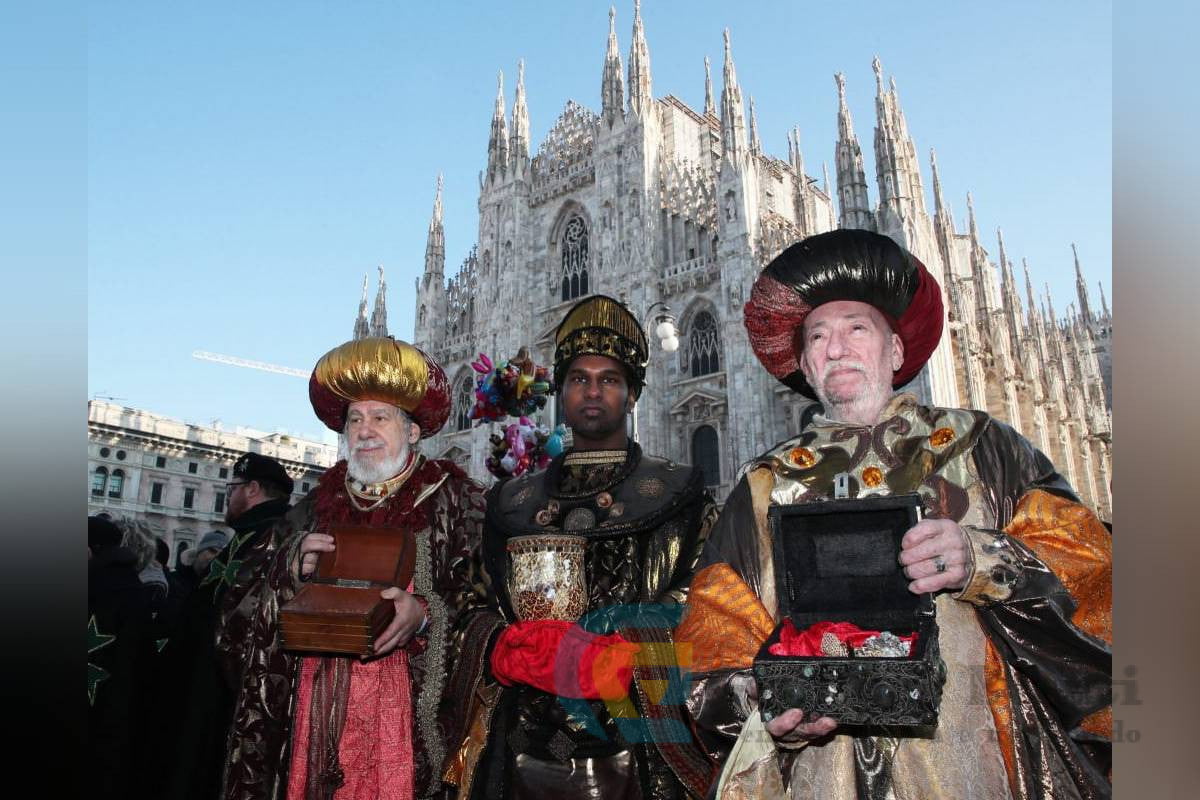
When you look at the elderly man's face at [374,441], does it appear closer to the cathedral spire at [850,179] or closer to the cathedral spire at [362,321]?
the cathedral spire at [850,179]

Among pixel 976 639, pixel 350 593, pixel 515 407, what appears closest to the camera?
pixel 976 639

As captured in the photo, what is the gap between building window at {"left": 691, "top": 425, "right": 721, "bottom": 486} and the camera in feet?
74.7

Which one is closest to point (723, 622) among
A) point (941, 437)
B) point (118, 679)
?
point (941, 437)

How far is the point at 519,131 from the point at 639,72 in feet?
19.9

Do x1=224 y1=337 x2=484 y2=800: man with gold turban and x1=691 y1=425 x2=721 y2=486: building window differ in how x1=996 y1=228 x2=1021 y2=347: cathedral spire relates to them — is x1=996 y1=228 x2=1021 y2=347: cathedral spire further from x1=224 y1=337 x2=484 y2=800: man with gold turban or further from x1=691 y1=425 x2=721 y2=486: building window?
x1=224 y1=337 x2=484 y2=800: man with gold turban

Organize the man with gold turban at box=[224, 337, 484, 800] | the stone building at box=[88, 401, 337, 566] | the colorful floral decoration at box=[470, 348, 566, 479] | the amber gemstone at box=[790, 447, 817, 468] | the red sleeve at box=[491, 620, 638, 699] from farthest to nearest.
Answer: the stone building at box=[88, 401, 337, 566] < the colorful floral decoration at box=[470, 348, 566, 479] < the man with gold turban at box=[224, 337, 484, 800] < the red sleeve at box=[491, 620, 638, 699] < the amber gemstone at box=[790, 447, 817, 468]

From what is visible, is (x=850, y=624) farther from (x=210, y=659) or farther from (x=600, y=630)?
(x=210, y=659)

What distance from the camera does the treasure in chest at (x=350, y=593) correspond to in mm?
2531

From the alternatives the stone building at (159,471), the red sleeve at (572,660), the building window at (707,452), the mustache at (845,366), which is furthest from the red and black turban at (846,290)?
the stone building at (159,471)

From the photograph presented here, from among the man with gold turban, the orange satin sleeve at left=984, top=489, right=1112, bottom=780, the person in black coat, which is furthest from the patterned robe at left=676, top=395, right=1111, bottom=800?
the person in black coat

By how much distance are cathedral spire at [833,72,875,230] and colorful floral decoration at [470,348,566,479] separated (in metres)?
15.8

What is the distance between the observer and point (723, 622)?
207cm

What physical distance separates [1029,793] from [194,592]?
12.2 ft
